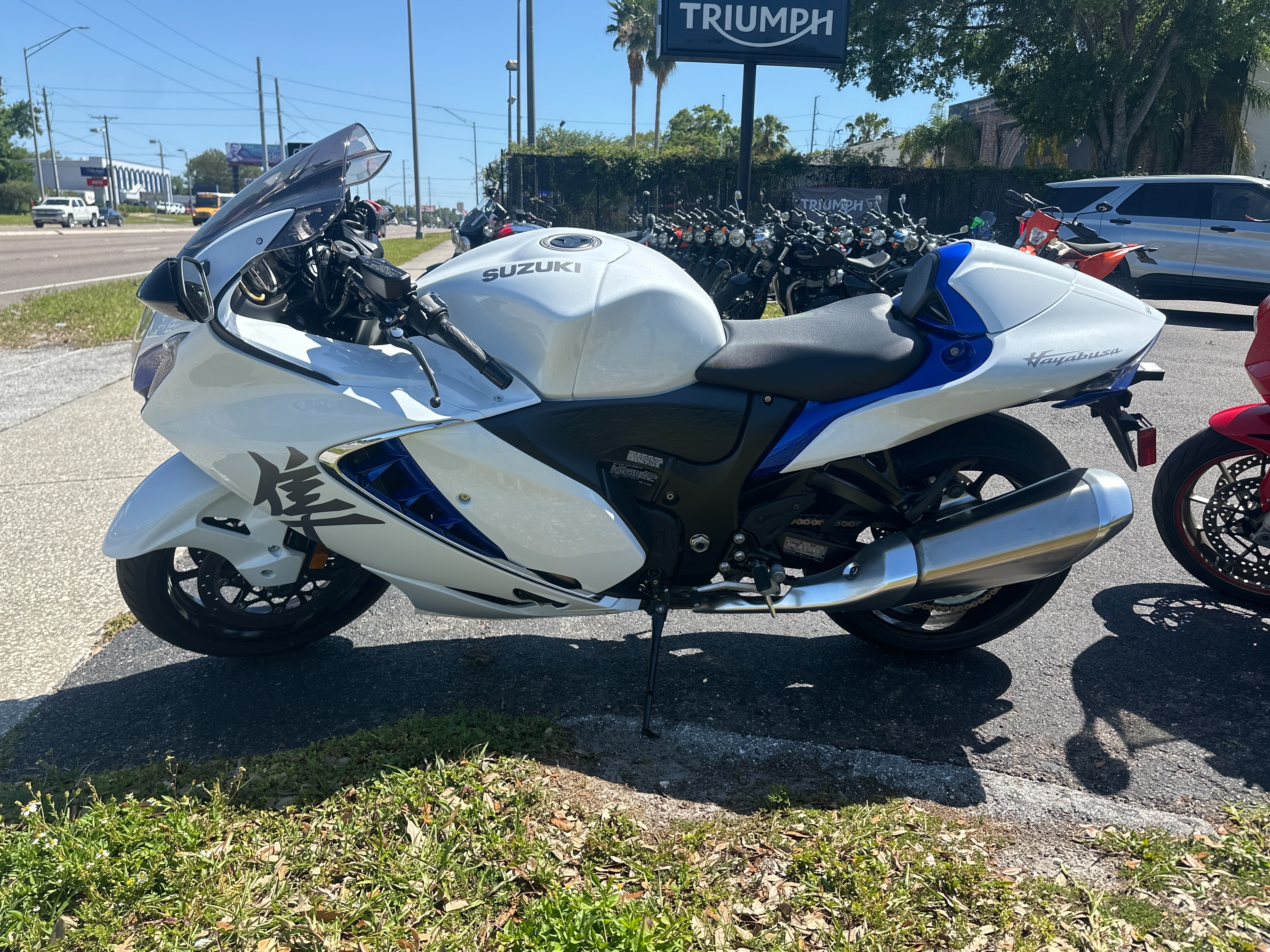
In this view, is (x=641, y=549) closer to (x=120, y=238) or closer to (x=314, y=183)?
(x=314, y=183)

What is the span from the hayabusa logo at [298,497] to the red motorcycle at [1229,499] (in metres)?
2.95

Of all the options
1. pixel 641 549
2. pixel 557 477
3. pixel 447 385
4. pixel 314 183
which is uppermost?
pixel 314 183

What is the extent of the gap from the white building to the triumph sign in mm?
61906

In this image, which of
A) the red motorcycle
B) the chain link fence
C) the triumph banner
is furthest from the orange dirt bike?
the chain link fence

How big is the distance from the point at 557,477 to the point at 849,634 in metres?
1.43

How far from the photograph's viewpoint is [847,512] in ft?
8.99

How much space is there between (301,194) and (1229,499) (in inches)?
137

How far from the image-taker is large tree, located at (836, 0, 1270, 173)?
20641mm

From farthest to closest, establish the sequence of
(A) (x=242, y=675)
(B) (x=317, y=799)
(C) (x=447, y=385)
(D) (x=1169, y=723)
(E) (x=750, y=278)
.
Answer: (E) (x=750, y=278)
(A) (x=242, y=675)
(D) (x=1169, y=723)
(C) (x=447, y=385)
(B) (x=317, y=799)

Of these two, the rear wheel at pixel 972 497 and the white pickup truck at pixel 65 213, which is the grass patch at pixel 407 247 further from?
the white pickup truck at pixel 65 213

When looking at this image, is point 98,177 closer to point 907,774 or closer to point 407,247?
point 407,247

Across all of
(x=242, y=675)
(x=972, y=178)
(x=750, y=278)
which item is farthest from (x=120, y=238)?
(x=242, y=675)

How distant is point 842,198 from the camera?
782 inches

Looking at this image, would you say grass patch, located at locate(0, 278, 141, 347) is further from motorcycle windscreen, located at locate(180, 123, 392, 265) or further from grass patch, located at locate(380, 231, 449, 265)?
motorcycle windscreen, located at locate(180, 123, 392, 265)
